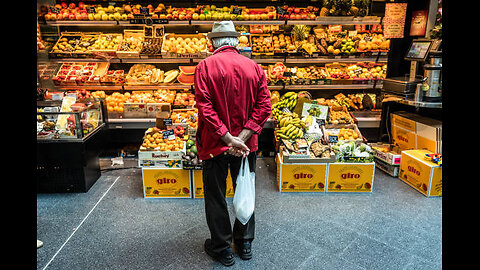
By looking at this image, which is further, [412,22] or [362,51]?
[362,51]

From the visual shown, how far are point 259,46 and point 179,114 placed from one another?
1901 millimetres

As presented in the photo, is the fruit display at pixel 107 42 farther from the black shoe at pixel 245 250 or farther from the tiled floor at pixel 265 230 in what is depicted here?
the black shoe at pixel 245 250

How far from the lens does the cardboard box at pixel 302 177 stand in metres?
4.29

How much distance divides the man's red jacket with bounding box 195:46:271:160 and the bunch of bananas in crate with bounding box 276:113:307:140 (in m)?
1.80

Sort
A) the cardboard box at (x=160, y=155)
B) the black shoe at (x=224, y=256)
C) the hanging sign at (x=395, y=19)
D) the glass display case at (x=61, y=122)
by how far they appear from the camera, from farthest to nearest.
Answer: the hanging sign at (x=395, y=19) → the glass display case at (x=61, y=122) → the cardboard box at (x=160, y=155) → the black shoe at (x=224, y=256)

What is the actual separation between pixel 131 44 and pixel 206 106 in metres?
3.72

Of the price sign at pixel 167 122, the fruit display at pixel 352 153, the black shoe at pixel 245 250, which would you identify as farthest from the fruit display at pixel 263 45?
the black shoe at pixel 245 250

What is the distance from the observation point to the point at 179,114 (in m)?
5.12

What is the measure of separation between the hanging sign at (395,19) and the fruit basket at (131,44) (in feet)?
13.4

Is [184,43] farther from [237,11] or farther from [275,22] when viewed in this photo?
[275,22]

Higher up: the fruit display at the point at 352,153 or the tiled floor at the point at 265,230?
the fruit display at the point at 352,153
